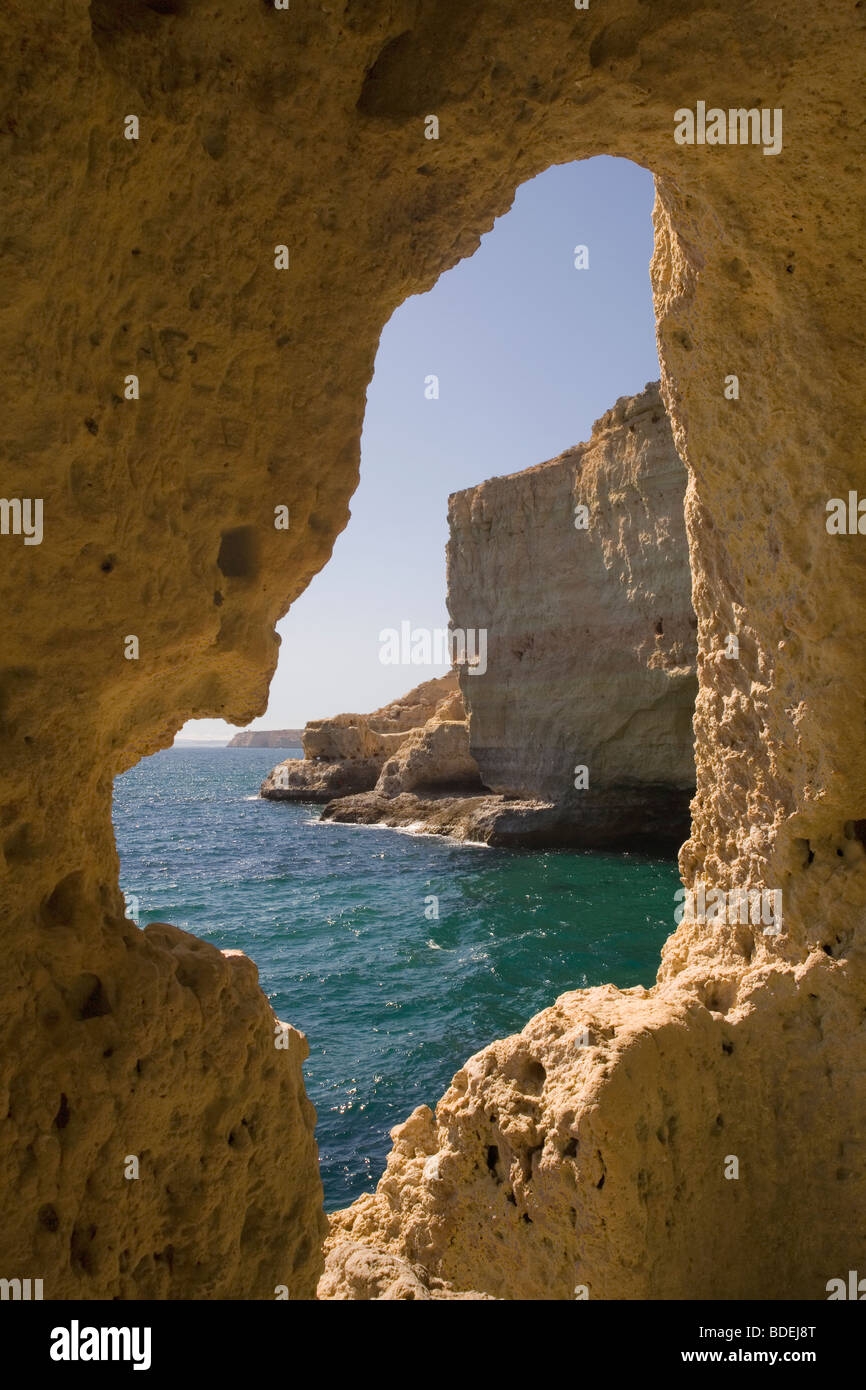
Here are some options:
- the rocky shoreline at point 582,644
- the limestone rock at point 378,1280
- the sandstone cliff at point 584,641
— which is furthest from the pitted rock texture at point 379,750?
the limestone rock at point 378,1280

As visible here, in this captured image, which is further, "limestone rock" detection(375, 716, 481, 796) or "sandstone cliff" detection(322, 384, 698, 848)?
"limestone rock" detection(375, 716, 481, 796)

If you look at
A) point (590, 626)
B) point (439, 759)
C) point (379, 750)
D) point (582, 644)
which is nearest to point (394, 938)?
point (582, 644)

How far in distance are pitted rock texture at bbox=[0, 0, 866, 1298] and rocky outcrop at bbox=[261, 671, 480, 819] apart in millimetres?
32251

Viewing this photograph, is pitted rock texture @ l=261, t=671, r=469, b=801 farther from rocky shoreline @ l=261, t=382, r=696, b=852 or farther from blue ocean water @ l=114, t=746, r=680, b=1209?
blue ocean water @ l=114, t=746, r=680, b=1209

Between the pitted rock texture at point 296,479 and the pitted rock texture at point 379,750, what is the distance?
3232 centimetres

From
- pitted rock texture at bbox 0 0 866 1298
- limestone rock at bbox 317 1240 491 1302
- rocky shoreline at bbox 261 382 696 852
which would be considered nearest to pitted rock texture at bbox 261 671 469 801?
rocky shoreline at bbox 261 382 696 852

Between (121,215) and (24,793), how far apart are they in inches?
72.6

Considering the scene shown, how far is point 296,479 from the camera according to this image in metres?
3.39

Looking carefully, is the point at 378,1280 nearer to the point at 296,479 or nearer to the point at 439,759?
the point at 296,479

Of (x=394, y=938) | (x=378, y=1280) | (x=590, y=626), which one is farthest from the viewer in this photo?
(x=590, y=626)

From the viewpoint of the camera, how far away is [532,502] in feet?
96.9

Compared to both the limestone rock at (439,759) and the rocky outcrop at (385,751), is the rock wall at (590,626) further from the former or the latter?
the rocky outcrop at (385,751)

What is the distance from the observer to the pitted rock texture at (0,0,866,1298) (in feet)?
8.67

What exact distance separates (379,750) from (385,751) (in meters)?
0.34
